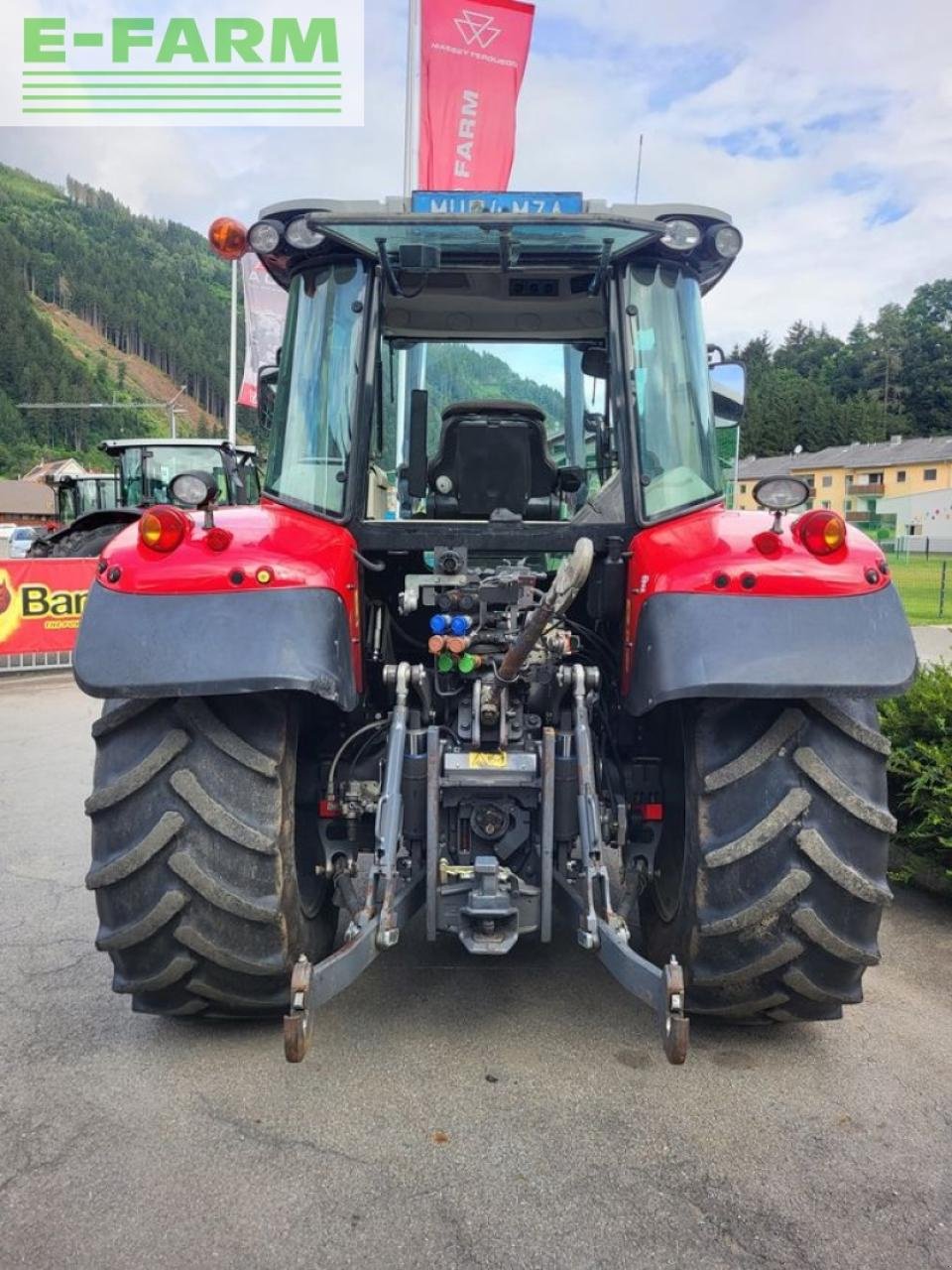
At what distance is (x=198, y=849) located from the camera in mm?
2887

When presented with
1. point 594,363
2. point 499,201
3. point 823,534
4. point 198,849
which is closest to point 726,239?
point 499,201

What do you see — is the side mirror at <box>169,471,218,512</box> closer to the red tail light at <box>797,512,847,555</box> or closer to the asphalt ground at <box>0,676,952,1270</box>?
the asphalt ground at <box>0,676,952,1270</box>

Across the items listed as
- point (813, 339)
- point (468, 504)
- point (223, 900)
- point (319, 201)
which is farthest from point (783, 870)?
point (813, 339)

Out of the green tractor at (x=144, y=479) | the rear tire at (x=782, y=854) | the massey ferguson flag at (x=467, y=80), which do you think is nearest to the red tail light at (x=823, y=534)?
the rear tire at (x=782, y=854)

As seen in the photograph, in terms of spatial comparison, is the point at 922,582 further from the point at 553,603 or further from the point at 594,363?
the point at 553,603

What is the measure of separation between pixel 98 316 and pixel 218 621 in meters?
141

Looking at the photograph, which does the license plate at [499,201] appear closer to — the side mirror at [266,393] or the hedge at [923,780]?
the side mirror at [266,393]

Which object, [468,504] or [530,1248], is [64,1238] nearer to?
[530,1248]

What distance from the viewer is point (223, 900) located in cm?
286

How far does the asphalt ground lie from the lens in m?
2.24

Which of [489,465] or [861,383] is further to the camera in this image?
[861,383]

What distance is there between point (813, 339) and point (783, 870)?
12707 cm

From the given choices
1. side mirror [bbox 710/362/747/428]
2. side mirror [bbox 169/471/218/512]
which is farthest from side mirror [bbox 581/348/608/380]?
side mirror [bbox 169/471/218/512]

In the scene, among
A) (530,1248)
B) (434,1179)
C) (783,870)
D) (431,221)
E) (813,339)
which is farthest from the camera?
(813,339)
